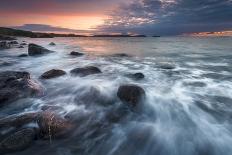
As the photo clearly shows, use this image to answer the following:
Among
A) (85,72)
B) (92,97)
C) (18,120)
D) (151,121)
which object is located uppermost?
(85,72)

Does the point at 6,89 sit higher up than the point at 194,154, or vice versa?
the point at 6,89

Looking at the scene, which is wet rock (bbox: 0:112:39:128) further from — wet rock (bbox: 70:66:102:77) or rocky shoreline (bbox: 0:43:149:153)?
wet rock (bbox: 70:66:102:77)

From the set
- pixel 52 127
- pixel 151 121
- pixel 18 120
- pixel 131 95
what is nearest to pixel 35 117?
pixel 18 120

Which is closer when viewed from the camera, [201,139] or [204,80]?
[201,139]

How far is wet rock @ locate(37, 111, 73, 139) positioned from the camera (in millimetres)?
5488

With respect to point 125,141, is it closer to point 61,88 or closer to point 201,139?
point 201,139

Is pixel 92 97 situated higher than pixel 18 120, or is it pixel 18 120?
pixel 18 120

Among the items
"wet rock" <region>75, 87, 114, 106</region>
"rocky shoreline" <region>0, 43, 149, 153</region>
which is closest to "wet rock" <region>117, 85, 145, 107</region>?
"rocky shoreline" <region>0, 43, 149, 153</region>

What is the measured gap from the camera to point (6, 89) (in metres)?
8.30

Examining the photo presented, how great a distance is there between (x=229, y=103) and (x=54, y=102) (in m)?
7.37

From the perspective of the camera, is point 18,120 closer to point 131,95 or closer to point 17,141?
point 17,141

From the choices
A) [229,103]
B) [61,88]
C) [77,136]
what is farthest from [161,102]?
[61,88]

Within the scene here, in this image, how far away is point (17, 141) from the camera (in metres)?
5.05

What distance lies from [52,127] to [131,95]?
3.36m
